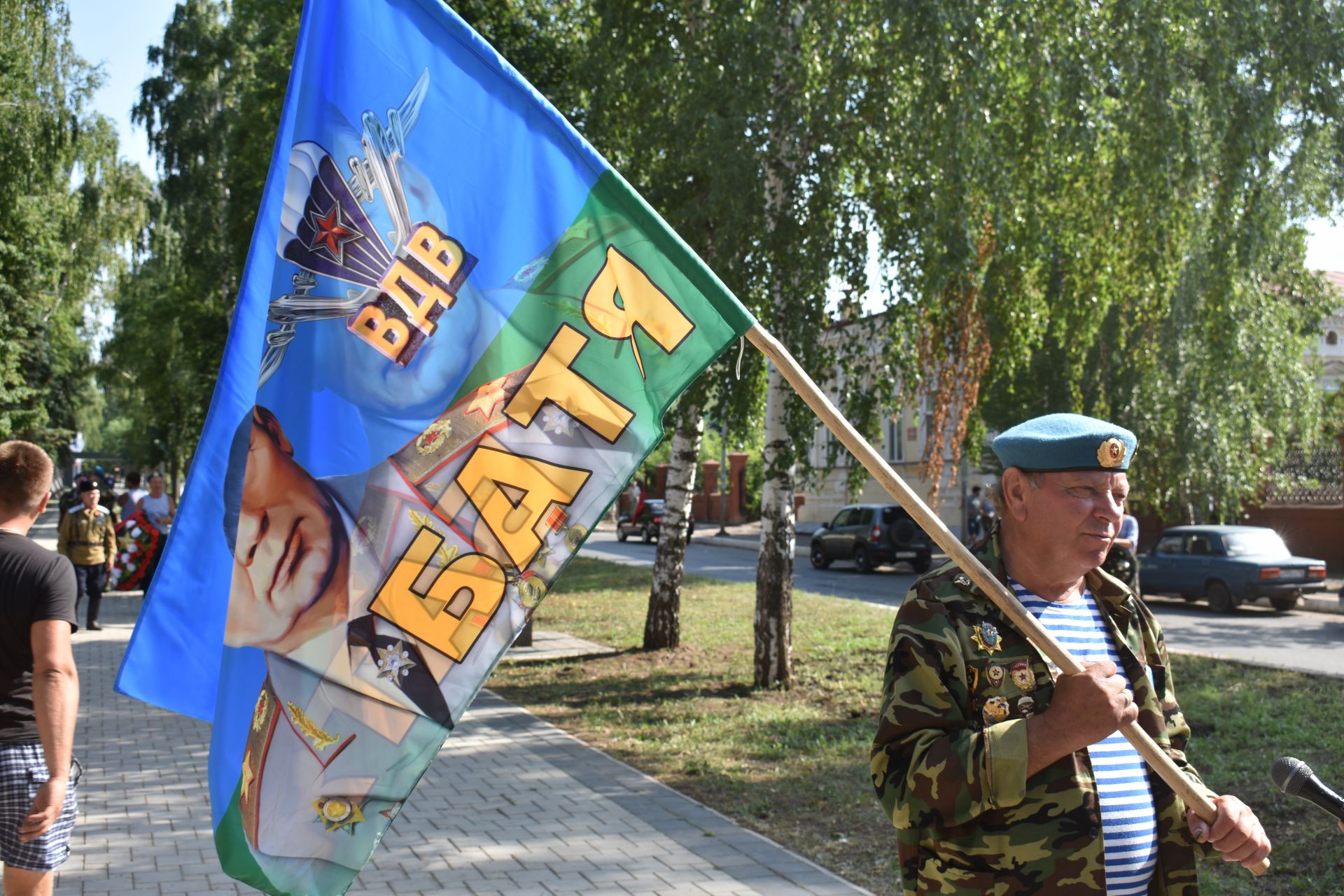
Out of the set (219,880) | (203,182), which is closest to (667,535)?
(219,880)

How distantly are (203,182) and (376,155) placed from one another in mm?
31621

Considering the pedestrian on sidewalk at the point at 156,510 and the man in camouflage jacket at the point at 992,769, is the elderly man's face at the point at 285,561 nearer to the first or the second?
the man in camouflage jacket at the point at 992,769

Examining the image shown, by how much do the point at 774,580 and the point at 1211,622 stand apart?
34.8 feet

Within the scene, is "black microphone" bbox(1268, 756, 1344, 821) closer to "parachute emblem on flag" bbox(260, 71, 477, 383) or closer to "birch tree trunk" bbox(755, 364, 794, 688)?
"parachute emblem on flag" bbox(260, 71, 477, 383)

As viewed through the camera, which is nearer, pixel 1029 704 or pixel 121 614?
pixel 1029 704

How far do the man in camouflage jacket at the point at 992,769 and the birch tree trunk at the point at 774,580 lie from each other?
805 cm

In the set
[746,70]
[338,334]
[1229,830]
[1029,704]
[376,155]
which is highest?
[746,70]

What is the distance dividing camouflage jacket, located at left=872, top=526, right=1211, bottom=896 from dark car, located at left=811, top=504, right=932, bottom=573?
87.2 feet

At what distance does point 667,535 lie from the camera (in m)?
13.3

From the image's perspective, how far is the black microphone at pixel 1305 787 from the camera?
97.4 inches

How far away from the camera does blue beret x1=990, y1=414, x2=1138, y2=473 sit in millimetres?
2645

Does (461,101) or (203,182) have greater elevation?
(203,182)

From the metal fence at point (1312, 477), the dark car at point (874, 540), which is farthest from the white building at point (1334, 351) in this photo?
the dark car at point (874, 540)

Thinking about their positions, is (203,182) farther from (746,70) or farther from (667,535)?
(746,70)
